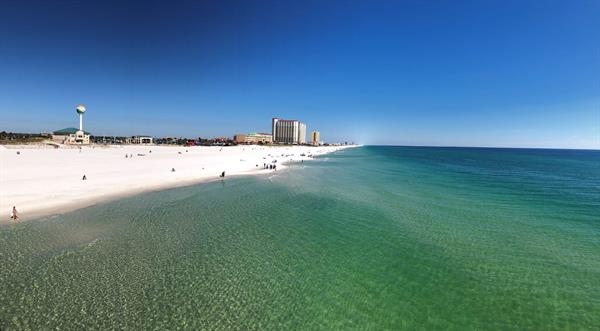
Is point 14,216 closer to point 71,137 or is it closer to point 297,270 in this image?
point 297,270

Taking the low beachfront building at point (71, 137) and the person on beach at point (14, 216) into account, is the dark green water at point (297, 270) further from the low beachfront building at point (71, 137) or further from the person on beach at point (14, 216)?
the low beachfront building at point (71, 137)

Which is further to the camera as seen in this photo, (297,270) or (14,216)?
(14,216)

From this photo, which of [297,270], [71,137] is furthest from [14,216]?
[71,137]

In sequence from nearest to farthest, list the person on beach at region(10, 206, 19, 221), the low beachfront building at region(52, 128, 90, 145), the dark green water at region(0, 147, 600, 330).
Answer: the dark green water at region(0, 147, 600, 330)
the person on beach at region(10, 206, 19, 221)
the low beachfront building at region(52, 128, 90, 145)

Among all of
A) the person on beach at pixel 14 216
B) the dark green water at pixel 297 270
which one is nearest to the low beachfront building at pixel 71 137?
the person on beach at pixel 14 216

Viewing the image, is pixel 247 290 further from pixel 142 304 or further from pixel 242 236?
pixel 242 236

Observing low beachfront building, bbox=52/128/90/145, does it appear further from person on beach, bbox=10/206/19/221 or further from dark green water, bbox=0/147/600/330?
dark green water, bbox=0/147/600/330

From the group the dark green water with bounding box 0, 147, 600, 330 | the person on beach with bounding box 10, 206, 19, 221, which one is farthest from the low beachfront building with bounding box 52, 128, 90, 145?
the dark green water with bounding box 0, 147, 600, 330

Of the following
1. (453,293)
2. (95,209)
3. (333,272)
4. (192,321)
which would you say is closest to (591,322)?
(453,293)
